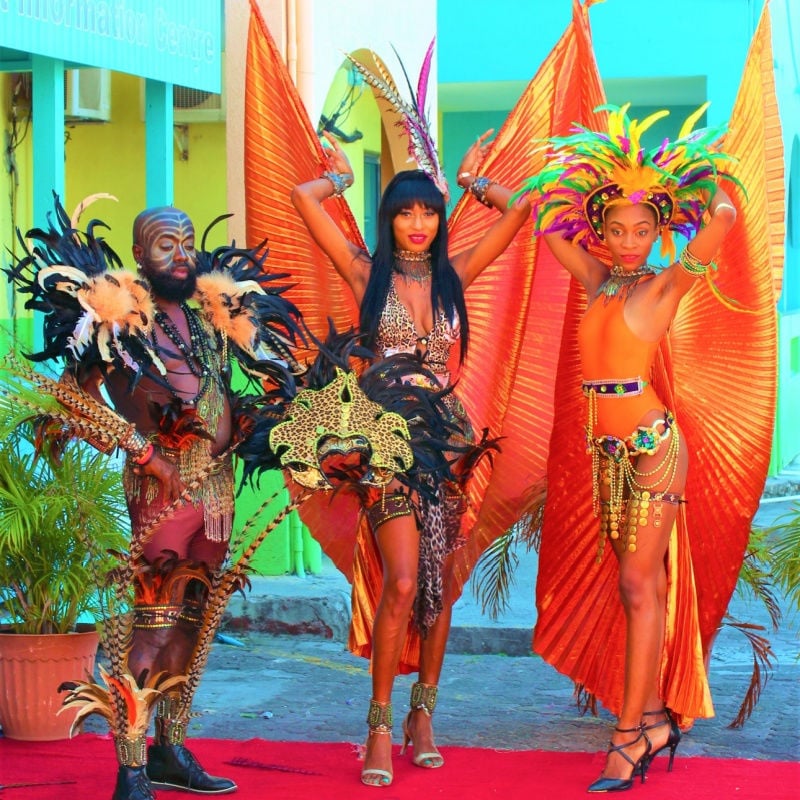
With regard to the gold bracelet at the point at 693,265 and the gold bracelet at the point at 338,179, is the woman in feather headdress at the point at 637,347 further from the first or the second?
the gold bracelet at the point at 338,179

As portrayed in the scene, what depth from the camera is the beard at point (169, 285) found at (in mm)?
4316

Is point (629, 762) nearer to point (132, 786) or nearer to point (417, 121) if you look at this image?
point (132, 786)

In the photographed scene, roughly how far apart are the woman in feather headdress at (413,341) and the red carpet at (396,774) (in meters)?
0.16

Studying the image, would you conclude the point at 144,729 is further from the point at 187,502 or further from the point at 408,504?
the point at 408,504

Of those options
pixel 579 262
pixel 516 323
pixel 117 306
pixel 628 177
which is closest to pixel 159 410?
pixel 117 306

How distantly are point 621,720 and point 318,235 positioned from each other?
1.84 m

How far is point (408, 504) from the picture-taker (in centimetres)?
458

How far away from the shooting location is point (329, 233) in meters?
4.99

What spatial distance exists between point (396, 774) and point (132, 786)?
0.93m

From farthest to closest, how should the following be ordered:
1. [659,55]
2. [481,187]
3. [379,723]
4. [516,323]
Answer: [659,55] → [516,323] → [481,187] → [379,723]

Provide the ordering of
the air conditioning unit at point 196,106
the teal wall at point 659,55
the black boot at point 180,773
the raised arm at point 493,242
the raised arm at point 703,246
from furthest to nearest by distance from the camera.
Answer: the teal wall at point 659,55
the air conditioning unit at point 196,106
the raised arm at point 493,242
the raised arm at point 703,246
the black boot at point 180,773

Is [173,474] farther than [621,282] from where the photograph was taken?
No

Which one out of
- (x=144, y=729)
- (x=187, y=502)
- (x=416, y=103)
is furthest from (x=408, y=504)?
(x=416, y=103)

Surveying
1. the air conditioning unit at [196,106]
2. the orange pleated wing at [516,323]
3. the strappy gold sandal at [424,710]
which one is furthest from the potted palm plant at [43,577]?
the air conditioning unit at [196,106]
